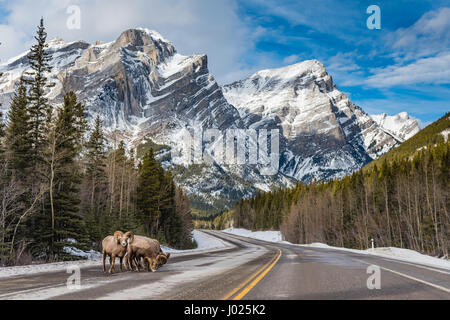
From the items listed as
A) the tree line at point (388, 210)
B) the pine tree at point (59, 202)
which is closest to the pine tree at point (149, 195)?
the pine tree at point (59, 202)

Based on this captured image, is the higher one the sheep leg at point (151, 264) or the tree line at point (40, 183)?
the tree line at point (40, 183)

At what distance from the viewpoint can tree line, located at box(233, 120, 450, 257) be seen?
4584 cm

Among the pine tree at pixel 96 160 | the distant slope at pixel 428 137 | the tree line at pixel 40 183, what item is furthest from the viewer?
the distant slope at pixel 428 137

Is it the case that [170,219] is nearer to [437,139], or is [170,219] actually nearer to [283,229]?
[283,229]

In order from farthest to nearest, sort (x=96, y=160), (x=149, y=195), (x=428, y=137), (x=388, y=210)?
(x=428, y=137)
(x=388, y=210)
(x=149, y=195)
(x=96, y=160)

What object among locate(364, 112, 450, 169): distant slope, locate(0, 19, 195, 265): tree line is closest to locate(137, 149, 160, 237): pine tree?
locate(0, 19, 195, 265): tree line

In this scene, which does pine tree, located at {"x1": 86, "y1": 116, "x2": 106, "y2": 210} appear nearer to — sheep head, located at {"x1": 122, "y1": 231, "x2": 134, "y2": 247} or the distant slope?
sheep head, located at {"x1": 122, "y1": 231, "x2": 134, "y2": 247}

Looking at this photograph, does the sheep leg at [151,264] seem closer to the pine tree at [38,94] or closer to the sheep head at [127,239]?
the sheep head at [127,239]

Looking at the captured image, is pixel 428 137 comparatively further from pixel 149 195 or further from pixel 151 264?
pixel 151 264

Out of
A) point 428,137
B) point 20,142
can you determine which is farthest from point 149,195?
point 428,137

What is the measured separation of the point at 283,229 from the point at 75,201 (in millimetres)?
76077

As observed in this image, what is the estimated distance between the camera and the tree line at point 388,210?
150 ft

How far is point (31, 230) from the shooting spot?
755 inches

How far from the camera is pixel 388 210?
57.3 metres
